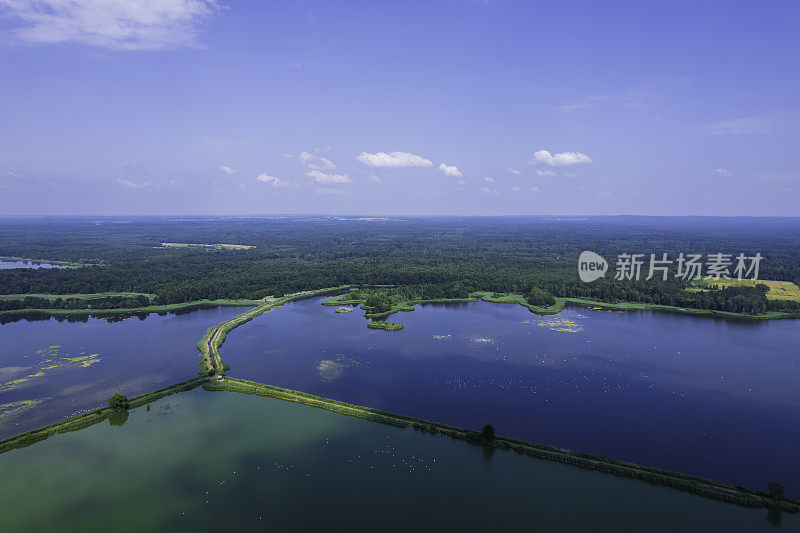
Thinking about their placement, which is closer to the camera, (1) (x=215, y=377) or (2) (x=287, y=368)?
(1) (x=215, y=377)

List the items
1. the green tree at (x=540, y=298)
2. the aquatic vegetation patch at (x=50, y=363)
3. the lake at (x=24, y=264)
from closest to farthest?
the aquatic vegetation patch at (x=50, y=363)
the green tree at (x=540, y=298)
the lake at (x=24, y=264)

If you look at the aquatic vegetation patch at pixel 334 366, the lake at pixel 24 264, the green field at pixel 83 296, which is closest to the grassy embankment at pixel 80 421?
the aquatic vegetation patch at pixel 334 366

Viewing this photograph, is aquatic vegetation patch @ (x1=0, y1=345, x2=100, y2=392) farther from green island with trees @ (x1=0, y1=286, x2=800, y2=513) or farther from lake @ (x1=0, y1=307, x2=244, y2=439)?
green island with trees @ (x1=0, y1=286, x2=800, y2=513)

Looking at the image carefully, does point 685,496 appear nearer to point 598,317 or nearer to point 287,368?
point 287,368

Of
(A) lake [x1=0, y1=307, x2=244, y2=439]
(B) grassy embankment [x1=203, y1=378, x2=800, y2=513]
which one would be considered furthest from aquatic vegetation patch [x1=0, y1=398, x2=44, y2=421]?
(B) grassy embankment [x1=203, y1=378, x2=800, y2=513]

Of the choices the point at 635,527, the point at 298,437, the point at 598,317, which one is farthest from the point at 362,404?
the point at 598,317

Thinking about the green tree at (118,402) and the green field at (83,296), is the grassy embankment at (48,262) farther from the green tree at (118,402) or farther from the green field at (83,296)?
the green tree at (118,402)
